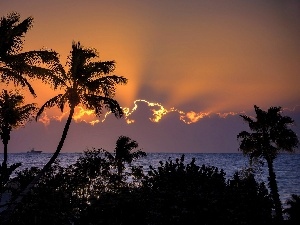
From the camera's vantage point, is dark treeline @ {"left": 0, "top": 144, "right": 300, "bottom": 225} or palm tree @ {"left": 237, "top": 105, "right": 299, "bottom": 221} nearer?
dark treeline @ {"left": 0, "top": 144, "right": 300, "bottom": 225}

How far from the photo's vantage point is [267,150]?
1318 inches

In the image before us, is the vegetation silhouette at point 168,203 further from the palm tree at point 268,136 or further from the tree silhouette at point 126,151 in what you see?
the tree silhouette at point 126,151

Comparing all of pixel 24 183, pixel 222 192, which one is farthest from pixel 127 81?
pixel 24 183

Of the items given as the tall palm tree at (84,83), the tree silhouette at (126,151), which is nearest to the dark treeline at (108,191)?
the tall palm tree at (84,83)

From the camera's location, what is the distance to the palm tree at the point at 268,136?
3278 centimetres

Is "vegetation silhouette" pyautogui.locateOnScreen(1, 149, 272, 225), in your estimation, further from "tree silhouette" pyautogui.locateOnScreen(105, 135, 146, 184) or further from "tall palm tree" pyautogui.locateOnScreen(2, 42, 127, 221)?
"tree silhouette" pyautogui.locateOnScreen(105, 135, 146, 184)

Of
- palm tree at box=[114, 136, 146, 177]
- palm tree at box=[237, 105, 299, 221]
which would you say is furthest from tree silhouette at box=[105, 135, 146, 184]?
palm tree at box=[237, 105, 299, 221]

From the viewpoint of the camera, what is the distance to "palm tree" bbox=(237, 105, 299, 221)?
32781 mm

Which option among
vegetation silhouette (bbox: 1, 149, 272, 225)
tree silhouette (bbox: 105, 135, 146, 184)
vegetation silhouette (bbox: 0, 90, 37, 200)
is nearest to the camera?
vegetation silhouette (bbox: 1, 149, 272, 225)

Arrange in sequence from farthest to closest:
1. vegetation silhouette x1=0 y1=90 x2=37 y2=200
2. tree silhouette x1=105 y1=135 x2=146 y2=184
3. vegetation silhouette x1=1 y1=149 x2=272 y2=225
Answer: tree silhouette x1=105 y1=135 x2=146 y2=184, vegetation silhouette x1=0 y1=90 x2=37 y2=200, vegetation silhouette x1=1 y1=149 x2=272 y2=225

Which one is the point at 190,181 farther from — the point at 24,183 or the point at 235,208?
the point at 24,183

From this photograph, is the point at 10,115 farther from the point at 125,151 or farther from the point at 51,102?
the point at 125,151

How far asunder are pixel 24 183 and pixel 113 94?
42.2 ft

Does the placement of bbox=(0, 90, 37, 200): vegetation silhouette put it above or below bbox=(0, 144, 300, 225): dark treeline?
above
